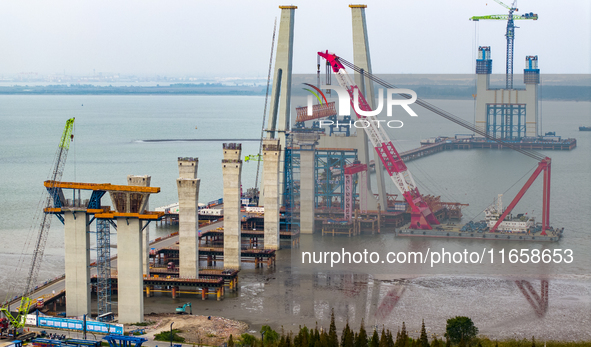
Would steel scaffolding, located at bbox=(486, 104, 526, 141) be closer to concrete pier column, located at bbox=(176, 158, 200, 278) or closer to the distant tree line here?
concrete pier column, located at bbox=(176, 158, 200, 278)

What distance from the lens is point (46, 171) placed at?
87875mm

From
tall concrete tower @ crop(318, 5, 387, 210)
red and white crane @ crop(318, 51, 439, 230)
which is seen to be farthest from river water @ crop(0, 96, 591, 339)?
tall concrete tower @ crop(318, 5, 387, 210)

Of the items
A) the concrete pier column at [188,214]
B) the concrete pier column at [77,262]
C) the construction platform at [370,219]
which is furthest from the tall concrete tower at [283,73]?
the concrete pier column at [77,262]

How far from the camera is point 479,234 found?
2218 inches

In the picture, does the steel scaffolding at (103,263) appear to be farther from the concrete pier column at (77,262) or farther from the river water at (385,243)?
the river water at (385,243)

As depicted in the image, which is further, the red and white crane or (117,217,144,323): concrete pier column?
the red and white crane

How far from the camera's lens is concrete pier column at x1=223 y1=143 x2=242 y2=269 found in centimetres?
4612

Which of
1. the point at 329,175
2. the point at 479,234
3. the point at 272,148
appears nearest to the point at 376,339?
the point at 272,148

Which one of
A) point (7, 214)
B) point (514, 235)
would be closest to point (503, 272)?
point (514, 235)

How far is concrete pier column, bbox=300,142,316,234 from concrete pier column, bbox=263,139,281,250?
236 inches

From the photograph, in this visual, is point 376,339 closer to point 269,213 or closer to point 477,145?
point 269,213

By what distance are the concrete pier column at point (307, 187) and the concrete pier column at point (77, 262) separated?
73.4ft

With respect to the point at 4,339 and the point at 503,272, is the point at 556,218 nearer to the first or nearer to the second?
the point at 503,272

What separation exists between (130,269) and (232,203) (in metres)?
11.5
